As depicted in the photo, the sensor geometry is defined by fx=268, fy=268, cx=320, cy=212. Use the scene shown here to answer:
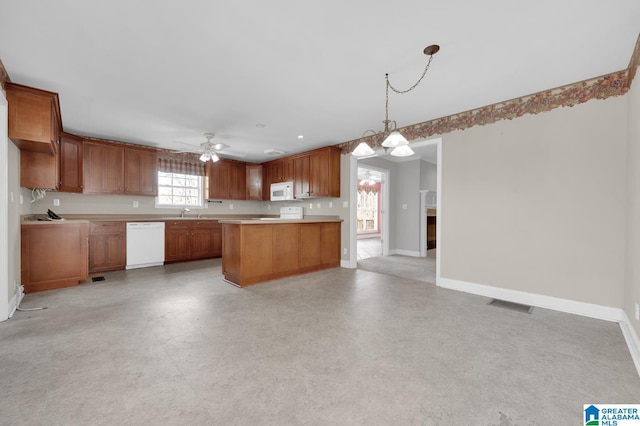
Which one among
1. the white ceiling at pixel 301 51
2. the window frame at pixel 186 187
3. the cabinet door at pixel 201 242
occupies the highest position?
the white ceiling at pixel 301 51

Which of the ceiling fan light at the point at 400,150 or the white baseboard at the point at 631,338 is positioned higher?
the ceiling fan light at the point at 400,150

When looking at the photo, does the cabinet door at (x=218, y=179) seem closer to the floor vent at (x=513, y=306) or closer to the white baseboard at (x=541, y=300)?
the white baseboard at (x=541, y=300)

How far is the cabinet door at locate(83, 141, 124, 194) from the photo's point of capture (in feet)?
15.7

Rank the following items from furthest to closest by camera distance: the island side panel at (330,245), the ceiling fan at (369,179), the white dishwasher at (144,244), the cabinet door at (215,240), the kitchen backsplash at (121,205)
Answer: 1. the ceiling fan at (369,179)
2. the cabinet door at (215,240)
3. the island side panel at (330,245)
4. the white dishwasher at (144,244)
5. the kitchen backsplash at (121,205)

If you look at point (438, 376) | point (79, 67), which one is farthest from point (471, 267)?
point (79, 67)

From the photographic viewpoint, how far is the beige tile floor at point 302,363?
147cm

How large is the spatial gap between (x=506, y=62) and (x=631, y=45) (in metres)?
0.90

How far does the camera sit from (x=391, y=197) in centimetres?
713

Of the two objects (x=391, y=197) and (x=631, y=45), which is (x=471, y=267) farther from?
(x=391, y=197)

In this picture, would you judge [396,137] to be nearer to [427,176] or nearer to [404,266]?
[404,266]

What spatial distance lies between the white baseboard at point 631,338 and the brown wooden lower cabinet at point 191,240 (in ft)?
20.6

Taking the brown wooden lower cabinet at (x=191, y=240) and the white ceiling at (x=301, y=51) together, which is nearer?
the white ceiling at (x=301, y=51)

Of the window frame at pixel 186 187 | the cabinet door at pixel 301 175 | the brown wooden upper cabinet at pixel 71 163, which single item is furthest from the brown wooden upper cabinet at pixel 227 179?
the brown wooden upper cabinet at pixel 71 163

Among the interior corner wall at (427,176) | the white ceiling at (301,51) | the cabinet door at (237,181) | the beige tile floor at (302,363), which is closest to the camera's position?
the beige tile floor at (302,363)
